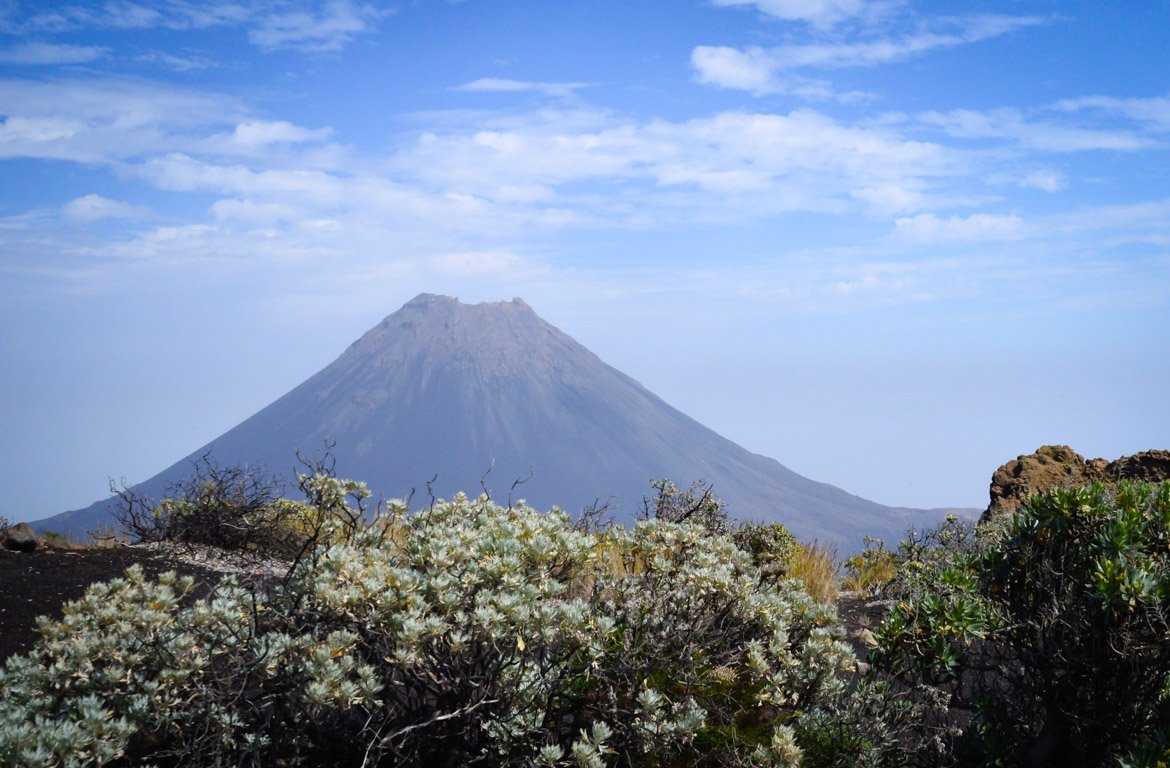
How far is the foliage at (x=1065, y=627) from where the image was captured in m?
4.02

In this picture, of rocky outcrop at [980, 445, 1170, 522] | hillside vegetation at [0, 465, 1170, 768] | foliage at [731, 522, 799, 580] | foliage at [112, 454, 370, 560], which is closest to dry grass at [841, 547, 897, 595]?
foliage at [731, 522, 799, 580]

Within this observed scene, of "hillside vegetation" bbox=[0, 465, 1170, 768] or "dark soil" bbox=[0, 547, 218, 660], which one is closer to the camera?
"hillside vegetation" bbox=[0, 465, 1170, 768]

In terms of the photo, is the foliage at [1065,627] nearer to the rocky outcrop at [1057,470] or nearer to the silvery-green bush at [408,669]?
the silvery-green bush at [408,669]

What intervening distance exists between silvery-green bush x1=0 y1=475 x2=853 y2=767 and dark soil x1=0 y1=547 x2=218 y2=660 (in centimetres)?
189

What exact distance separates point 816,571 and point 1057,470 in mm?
5986

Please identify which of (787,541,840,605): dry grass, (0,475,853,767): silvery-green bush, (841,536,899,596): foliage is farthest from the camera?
(841,536,899,596): foliage

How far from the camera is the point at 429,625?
3723 millimetres

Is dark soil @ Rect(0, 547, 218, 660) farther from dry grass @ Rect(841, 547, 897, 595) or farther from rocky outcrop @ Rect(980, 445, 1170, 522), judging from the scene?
rocky outcrop @ Rect(980, 445, 1170, 522)

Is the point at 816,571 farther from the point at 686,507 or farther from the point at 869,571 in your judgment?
the point at 686,507

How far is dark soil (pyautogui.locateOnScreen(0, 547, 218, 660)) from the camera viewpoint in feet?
19.7

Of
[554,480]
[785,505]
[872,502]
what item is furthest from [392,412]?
[872,502]

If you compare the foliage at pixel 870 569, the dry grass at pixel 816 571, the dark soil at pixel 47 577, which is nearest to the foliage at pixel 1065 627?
the dry grass at pixel 816 571

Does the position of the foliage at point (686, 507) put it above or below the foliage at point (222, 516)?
above

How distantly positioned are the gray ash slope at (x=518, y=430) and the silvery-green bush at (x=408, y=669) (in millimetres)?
144249
